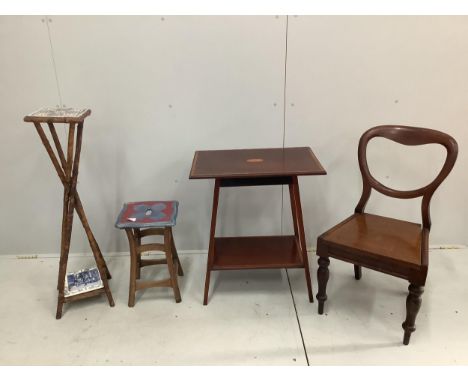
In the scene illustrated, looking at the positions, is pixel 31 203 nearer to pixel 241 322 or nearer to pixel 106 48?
pixel 106 48

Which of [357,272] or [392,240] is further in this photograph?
[357,272]

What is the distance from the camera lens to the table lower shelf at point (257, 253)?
203cm

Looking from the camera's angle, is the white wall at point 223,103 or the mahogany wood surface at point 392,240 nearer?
the mahogany wood surface at point 392,240

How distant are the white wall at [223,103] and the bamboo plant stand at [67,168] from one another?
399mm

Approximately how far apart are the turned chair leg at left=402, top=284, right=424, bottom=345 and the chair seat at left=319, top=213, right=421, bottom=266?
0.13 meters

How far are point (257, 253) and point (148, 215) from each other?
64cm

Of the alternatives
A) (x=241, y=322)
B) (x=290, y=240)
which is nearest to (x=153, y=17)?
(x=290, y=240)

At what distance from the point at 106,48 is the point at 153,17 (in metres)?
0.32

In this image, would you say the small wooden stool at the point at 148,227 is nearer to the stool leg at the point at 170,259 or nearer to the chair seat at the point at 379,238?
the stool leg at the point at 170,259

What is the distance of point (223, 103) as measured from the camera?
2.23 m

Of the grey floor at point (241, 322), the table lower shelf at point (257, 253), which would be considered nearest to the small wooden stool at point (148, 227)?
the grey floor at point (241, 322)

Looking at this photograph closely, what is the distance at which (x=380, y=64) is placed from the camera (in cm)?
215

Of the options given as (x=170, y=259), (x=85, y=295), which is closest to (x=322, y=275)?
(x=170, y=259)

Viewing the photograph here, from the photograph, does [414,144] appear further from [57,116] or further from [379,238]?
[57,116]
